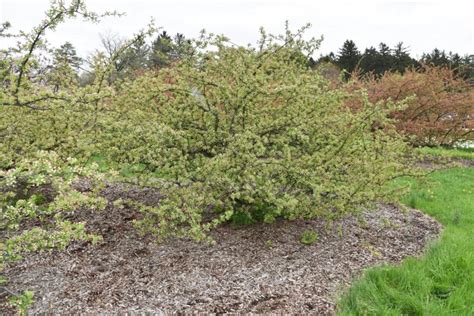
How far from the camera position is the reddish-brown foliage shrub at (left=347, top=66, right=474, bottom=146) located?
39.6ft

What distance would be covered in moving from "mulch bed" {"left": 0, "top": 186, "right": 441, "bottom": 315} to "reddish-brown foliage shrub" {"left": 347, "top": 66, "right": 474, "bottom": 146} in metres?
7.99

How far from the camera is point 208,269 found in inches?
143

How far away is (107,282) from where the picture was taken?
340cm

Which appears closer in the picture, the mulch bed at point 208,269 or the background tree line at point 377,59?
the mulch bed at point 208,269

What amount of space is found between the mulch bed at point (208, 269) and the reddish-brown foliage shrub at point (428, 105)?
799 centimetres

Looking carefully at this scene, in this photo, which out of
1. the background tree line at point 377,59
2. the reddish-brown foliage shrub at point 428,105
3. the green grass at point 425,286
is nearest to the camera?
the green grass at point 425,286

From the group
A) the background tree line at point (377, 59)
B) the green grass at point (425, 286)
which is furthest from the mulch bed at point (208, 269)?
the background tree line at point (377, 59)

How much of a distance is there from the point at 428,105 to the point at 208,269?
36.0 ft

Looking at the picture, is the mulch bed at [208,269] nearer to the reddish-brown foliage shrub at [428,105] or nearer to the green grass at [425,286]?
the green grass at [425,286]

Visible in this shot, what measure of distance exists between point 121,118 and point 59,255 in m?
1.49

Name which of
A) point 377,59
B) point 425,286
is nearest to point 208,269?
point 425,286

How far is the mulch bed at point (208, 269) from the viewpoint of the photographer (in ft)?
10.4

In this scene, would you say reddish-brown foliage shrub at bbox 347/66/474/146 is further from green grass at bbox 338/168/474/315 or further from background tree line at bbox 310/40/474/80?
background tree line at bbox 310/40/474/80

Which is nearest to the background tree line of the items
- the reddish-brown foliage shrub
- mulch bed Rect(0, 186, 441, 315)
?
the reddish-brown foliage shrub
